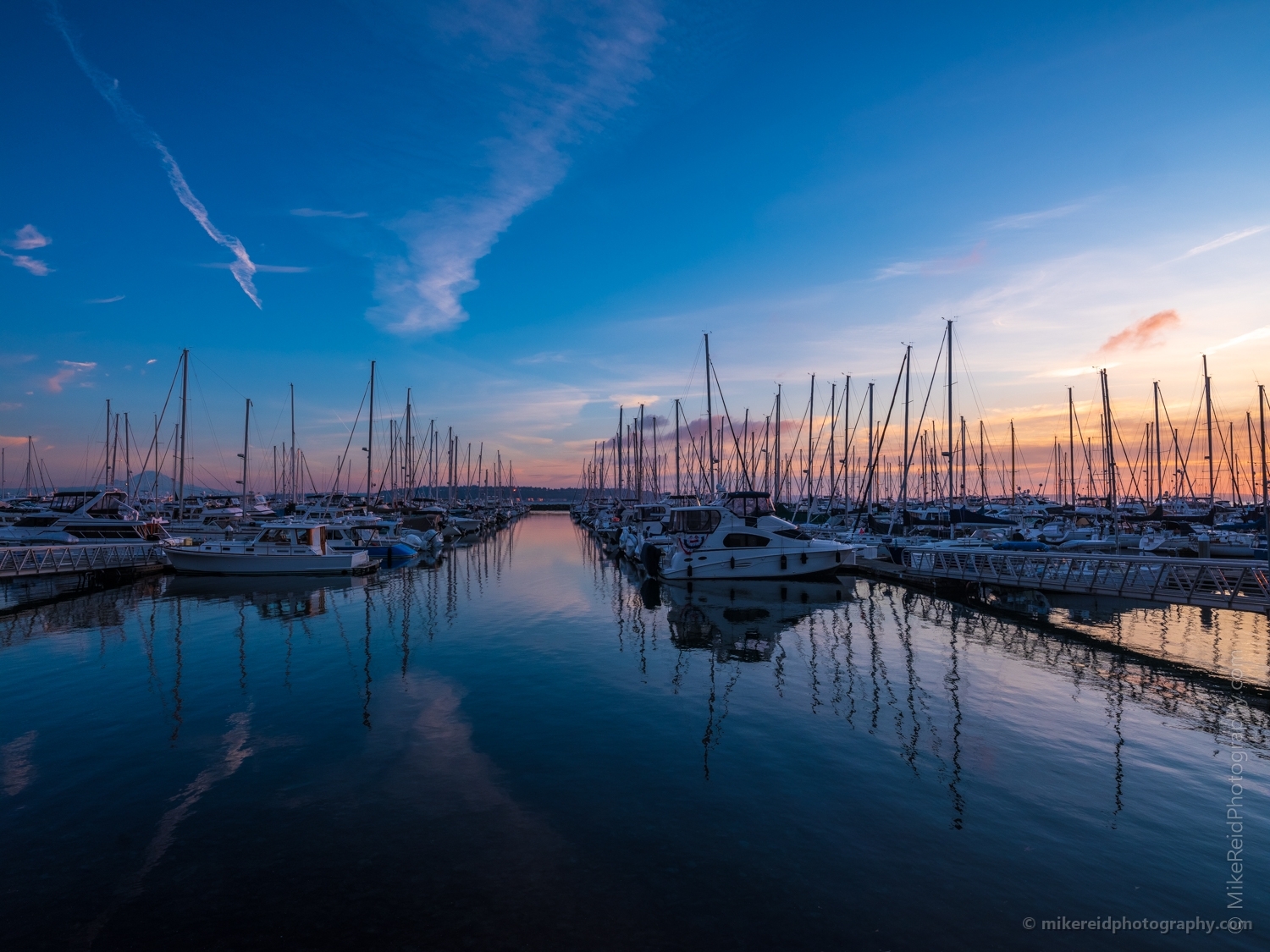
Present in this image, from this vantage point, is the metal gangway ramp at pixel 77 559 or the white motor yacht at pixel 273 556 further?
the white motor yacht at pixel 273 556

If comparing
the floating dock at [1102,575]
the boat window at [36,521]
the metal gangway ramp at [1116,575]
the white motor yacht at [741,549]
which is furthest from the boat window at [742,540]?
the boat window at [36,521]

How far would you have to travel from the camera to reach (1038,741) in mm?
12367

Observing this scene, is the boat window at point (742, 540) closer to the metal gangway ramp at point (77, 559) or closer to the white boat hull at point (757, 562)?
the white boat hull at point (757, 562)

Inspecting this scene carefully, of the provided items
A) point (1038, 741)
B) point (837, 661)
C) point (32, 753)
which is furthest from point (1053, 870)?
point (32, 753)

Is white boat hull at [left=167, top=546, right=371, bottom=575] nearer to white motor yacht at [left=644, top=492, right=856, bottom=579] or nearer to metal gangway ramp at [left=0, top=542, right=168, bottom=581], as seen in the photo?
metal gangway ramp at [left=0, top=542, right=168, bottom=581]

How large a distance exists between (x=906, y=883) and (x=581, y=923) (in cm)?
403

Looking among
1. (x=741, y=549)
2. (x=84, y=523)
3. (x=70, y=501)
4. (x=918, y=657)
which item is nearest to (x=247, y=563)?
(x=84, y=523)

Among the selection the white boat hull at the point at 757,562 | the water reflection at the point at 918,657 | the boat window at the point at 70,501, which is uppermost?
the boat window at the point at 70,501

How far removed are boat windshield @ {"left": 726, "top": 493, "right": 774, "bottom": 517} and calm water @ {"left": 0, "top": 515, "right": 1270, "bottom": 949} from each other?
16.6 m

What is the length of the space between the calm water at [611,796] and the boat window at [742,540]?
1509cm

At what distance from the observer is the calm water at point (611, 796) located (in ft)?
23.4

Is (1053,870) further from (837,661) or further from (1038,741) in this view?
(837,661)

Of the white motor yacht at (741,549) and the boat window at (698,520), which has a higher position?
the boat window at (698,520)

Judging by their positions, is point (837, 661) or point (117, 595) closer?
point (837, 661)
